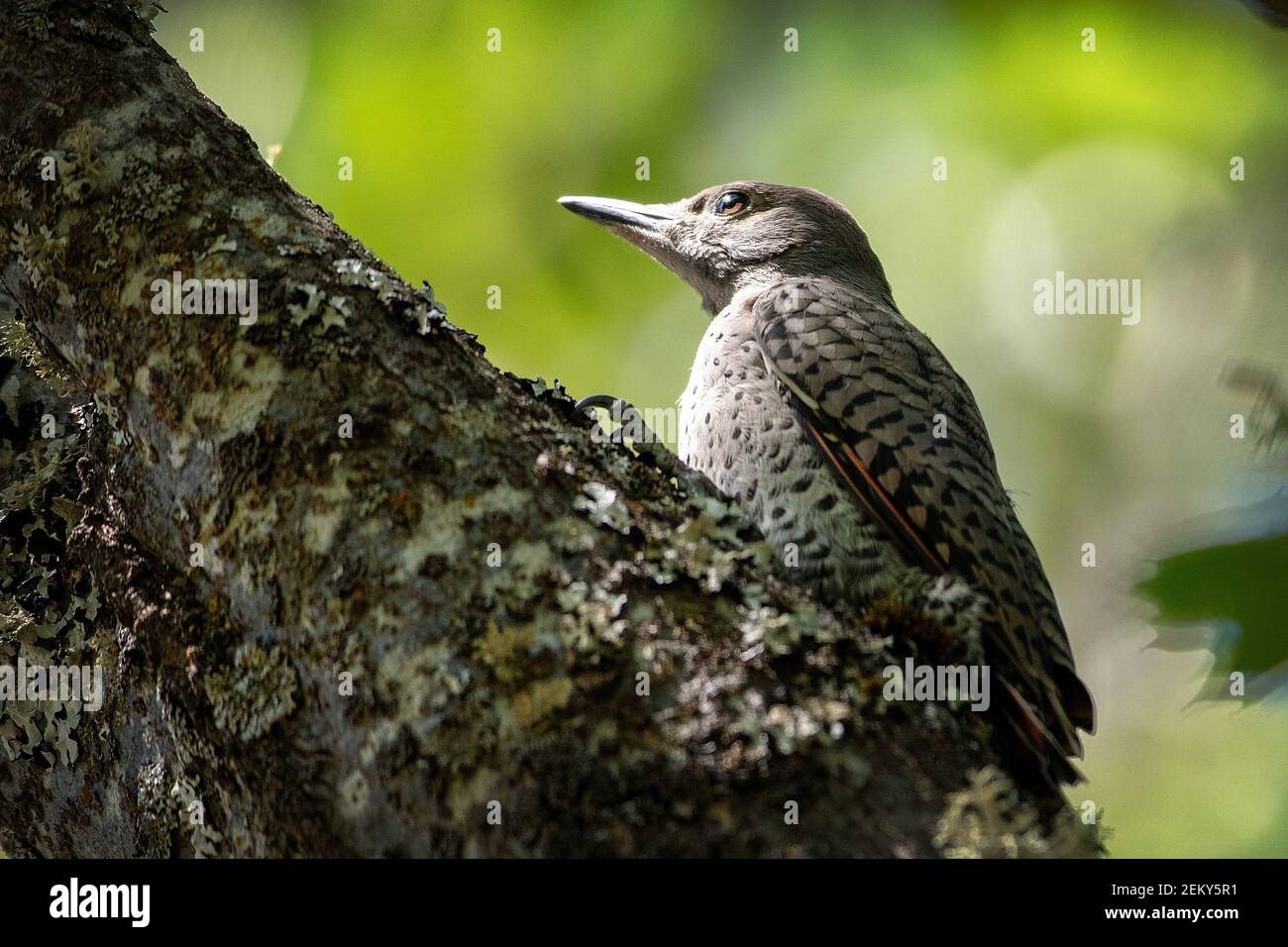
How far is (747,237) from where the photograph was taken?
4.72 m

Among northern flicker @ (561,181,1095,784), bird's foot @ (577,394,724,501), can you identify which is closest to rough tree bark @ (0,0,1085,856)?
bird's foot @ (577,394,724,501)

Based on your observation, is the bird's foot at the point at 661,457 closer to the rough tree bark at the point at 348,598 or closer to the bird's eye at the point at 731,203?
the rough tree bark at the point at 348,598

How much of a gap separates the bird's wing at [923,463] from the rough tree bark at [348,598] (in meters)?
0.65

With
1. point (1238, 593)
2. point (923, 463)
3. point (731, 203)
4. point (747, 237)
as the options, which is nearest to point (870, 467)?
point (923, 463)

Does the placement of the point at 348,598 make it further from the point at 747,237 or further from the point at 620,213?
the point at 620,213

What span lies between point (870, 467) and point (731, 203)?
1987mm

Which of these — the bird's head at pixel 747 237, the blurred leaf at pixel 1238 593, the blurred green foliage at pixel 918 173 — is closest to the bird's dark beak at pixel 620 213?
the bird's head at pixel 747 237

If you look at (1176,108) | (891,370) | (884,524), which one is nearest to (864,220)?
(1176,108)

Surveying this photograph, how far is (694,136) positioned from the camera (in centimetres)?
634

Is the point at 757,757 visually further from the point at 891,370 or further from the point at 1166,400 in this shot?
the point at 1166,400

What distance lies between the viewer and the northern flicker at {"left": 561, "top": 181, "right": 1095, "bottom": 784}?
9.41 feet

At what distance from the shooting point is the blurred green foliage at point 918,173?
5.69 metres

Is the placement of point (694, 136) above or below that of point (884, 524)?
above

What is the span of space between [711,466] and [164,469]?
5.77ft
